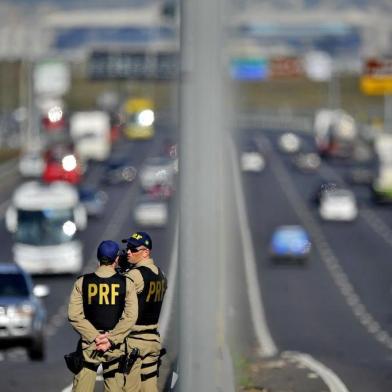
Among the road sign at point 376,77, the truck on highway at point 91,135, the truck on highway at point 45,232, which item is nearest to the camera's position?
the truck on highway at point 45,232

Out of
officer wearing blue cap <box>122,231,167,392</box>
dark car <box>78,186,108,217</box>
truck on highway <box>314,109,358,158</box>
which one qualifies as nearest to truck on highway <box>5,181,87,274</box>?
dark car <box>78,186,108,217</box>

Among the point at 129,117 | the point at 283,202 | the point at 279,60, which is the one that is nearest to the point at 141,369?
the point at 283,202

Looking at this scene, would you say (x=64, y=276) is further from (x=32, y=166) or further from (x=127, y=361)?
(x=32, y=166)

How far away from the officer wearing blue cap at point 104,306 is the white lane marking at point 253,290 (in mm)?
1091

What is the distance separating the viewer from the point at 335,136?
117 m

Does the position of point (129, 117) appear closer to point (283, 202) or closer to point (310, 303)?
point (283, 202)

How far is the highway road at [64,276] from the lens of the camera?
15836mm

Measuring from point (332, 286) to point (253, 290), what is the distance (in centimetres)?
317

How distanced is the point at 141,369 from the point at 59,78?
14824cm

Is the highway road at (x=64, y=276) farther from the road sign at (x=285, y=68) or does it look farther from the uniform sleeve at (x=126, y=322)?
the road sign at (x=285, y=68)

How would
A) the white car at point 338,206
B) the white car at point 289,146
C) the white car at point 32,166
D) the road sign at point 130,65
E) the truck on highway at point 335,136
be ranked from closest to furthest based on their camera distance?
1. the white car at point 338,206
2. the white car at point 32,166
3. the truck on highway at point 335,136
4. the white car at point 289,146
5. the road sign at point 130,65

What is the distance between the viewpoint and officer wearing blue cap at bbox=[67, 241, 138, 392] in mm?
10484

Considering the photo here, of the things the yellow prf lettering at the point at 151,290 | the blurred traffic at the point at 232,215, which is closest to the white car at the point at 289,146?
the blurred traffic at the point at 232,215

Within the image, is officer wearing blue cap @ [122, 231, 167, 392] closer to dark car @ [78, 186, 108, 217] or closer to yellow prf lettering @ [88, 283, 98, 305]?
yellow prf lettering @ [88, 283, 98, 305]
